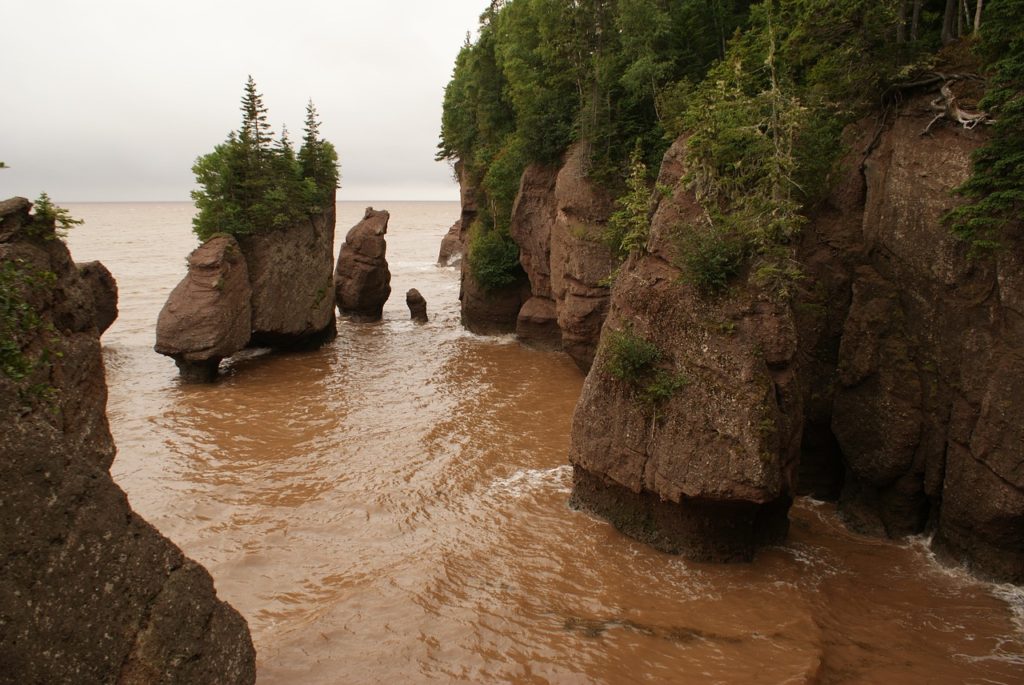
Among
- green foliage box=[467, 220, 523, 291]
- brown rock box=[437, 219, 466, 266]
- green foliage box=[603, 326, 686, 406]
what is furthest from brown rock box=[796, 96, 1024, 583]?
brown rock box=[437, 219, 466, 266]

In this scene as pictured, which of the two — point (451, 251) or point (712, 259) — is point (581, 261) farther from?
point (451, 251)

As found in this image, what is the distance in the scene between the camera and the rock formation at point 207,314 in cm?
2019

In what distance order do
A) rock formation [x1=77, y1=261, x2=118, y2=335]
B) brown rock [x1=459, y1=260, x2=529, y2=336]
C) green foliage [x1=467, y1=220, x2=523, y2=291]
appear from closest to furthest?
rock formation [x1=77, y1=261, x2=118, y2=335] < green foliage [x1=467, y1=220, x2=523, y2=291] < brown rock [x1=459, y1=260, x2=529, y2=336]

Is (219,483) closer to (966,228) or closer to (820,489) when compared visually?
(820,489)

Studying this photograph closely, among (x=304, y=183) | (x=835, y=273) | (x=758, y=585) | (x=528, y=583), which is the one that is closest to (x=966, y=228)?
(x=835, y=273)

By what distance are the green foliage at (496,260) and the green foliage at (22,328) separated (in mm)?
20814

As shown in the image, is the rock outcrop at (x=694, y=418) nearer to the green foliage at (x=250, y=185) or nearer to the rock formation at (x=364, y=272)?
the green foliage at (x=250, y=185)

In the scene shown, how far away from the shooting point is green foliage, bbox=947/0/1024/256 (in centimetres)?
902

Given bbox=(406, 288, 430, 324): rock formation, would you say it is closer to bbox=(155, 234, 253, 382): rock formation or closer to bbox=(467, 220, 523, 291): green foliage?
bbox=(467, 220, 523, 291): green foliage

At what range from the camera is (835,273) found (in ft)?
40.1

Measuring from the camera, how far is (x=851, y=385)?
11.6m

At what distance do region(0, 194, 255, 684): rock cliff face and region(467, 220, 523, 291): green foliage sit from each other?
20958 millimetres

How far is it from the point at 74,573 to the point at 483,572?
632cm

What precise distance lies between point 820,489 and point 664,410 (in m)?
4.82
